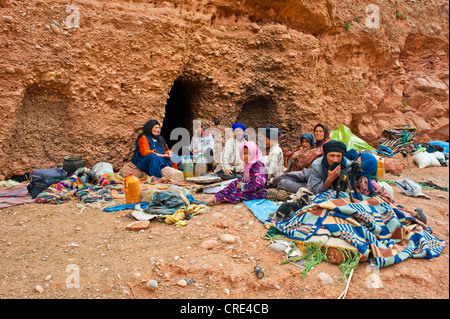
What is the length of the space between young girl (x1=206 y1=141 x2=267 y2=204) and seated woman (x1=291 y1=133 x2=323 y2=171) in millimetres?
1036

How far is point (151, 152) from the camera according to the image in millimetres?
5523

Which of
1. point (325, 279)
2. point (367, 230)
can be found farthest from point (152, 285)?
point (367, 230)

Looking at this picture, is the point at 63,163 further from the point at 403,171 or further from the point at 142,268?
the point at 403,171

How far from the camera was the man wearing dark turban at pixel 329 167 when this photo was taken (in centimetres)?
298

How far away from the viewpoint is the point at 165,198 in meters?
3.56

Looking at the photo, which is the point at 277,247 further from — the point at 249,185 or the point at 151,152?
the point at 151,152

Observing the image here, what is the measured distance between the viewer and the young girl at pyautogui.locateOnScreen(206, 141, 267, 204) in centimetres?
397

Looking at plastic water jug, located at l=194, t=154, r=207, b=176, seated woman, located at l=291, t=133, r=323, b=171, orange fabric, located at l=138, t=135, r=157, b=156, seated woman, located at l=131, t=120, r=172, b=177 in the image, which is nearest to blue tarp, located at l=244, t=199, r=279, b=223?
seated woman, located at l=291, t=133, r=323, b=171

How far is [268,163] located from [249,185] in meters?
0.90

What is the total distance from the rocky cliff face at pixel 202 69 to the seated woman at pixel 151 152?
1.39 ft

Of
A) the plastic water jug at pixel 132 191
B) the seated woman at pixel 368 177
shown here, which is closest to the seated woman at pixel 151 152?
the plastic water jug at pixel 132 191

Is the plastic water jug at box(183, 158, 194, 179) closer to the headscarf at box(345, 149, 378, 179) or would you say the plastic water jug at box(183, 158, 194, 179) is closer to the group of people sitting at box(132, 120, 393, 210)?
the group of people sitting at box(132, 120, 393, 210)

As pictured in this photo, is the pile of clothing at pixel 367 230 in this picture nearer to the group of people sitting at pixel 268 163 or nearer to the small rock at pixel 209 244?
the group of people sitting at pixel 268 163

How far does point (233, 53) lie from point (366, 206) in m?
5.10
